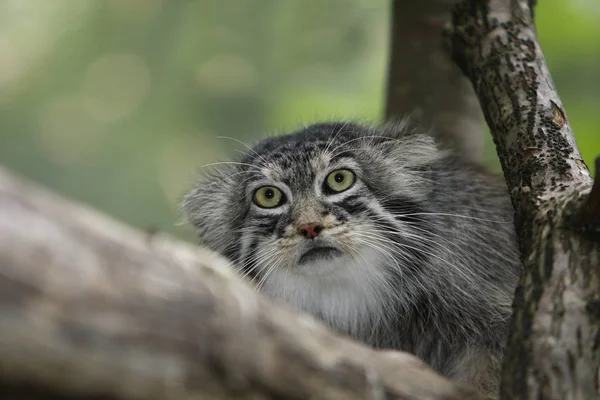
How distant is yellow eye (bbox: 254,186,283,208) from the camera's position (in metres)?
3.39

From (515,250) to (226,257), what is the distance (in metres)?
→ 1.34

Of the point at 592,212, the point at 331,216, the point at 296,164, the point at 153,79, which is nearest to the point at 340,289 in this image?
the point at 331,216

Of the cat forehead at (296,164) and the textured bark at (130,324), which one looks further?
the cat forehead at (296,164)

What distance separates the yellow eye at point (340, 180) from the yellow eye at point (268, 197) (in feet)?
0.74

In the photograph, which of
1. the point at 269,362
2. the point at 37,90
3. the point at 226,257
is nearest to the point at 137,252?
the point at 269,362

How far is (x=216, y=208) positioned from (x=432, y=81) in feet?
5.68

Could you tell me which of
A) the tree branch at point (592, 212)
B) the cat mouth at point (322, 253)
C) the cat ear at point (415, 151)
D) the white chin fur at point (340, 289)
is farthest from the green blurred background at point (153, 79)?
the tree branch at point (592, 212)

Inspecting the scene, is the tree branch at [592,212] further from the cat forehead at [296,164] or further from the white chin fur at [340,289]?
the cat forehead at [296,164]

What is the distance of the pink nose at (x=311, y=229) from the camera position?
10.2ft

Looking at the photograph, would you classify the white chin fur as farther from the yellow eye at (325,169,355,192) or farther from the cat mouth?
the yellow eye at (325,169,355,192)

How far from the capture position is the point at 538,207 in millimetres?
2477

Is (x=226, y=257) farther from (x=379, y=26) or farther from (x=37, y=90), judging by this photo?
(x=37, y=90)

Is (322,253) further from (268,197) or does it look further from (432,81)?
(432,81)

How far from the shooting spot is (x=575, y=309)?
2119 mm
